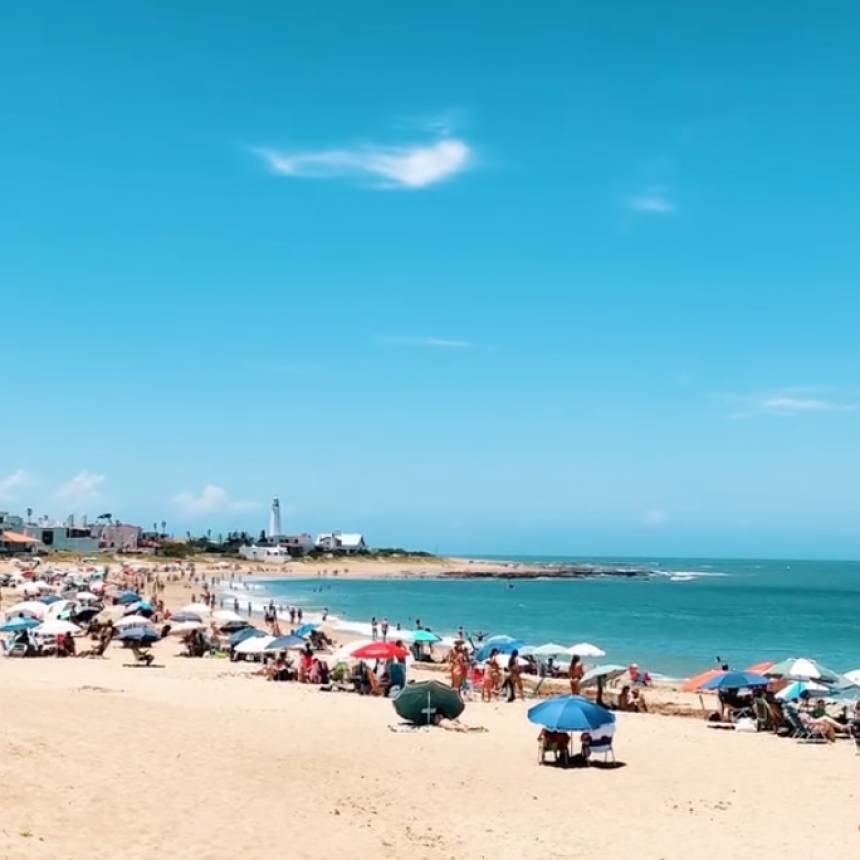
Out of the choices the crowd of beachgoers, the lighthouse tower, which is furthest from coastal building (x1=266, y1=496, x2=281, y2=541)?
the crowd of beachgoers

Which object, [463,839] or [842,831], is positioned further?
[842,831]

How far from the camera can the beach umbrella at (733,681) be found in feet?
71.9

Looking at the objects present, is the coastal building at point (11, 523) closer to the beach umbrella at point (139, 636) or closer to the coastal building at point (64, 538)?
the coastal building at point (64, 538)

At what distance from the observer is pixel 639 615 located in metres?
73.1

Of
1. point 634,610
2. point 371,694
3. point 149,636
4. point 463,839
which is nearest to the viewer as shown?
point 463,839

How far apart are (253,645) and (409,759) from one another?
49.6 ft

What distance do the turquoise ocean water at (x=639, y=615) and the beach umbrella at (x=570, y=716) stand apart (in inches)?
868

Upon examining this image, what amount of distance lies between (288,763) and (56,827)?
190 inches

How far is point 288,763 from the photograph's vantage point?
587 inches

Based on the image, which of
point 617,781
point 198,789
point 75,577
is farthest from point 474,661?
point 75,577

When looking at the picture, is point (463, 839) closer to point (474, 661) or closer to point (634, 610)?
point (474, 661)

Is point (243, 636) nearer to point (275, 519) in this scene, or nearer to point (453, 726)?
point (453, 726)

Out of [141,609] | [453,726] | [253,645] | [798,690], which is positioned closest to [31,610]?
[141,609]

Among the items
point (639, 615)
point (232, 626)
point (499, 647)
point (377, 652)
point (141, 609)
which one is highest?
point (377, 652)
